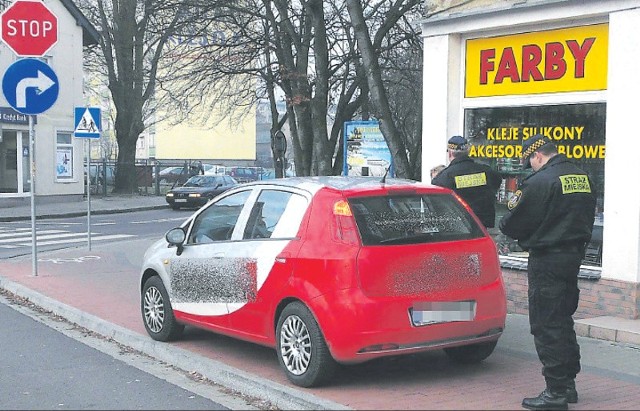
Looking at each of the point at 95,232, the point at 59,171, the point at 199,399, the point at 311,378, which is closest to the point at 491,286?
the point at 311,378

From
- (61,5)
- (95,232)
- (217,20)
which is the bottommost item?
(95,232)

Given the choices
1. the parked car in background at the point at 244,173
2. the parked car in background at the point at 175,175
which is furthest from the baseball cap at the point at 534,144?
the parked car in background at the point at 244,173

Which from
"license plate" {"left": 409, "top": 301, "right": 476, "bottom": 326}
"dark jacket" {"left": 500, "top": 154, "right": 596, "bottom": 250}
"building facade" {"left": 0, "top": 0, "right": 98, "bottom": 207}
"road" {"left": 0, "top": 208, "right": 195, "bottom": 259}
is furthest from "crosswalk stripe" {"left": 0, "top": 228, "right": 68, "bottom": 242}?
"dark jacket" {"left": 500, "top": 154, "right": 596, "bottom": 250}

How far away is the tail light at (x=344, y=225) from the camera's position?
6.22m

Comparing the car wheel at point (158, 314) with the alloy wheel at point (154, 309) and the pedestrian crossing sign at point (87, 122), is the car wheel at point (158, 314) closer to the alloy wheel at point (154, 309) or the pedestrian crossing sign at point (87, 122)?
the alloy wheel at point (154, 309)

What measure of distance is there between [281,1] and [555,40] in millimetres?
9989

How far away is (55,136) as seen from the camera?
3319 centimetres

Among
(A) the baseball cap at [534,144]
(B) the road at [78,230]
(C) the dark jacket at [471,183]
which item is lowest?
(B) the road at [78,230]

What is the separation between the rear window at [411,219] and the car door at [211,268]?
3.98 ft

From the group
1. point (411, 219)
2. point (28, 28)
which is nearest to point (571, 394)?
point (411, 219)

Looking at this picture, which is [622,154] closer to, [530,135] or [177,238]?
[530,135]

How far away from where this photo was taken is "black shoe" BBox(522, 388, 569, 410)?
18.6 ft

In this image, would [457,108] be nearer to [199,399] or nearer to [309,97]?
[199,399]

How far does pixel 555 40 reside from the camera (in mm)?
9297
